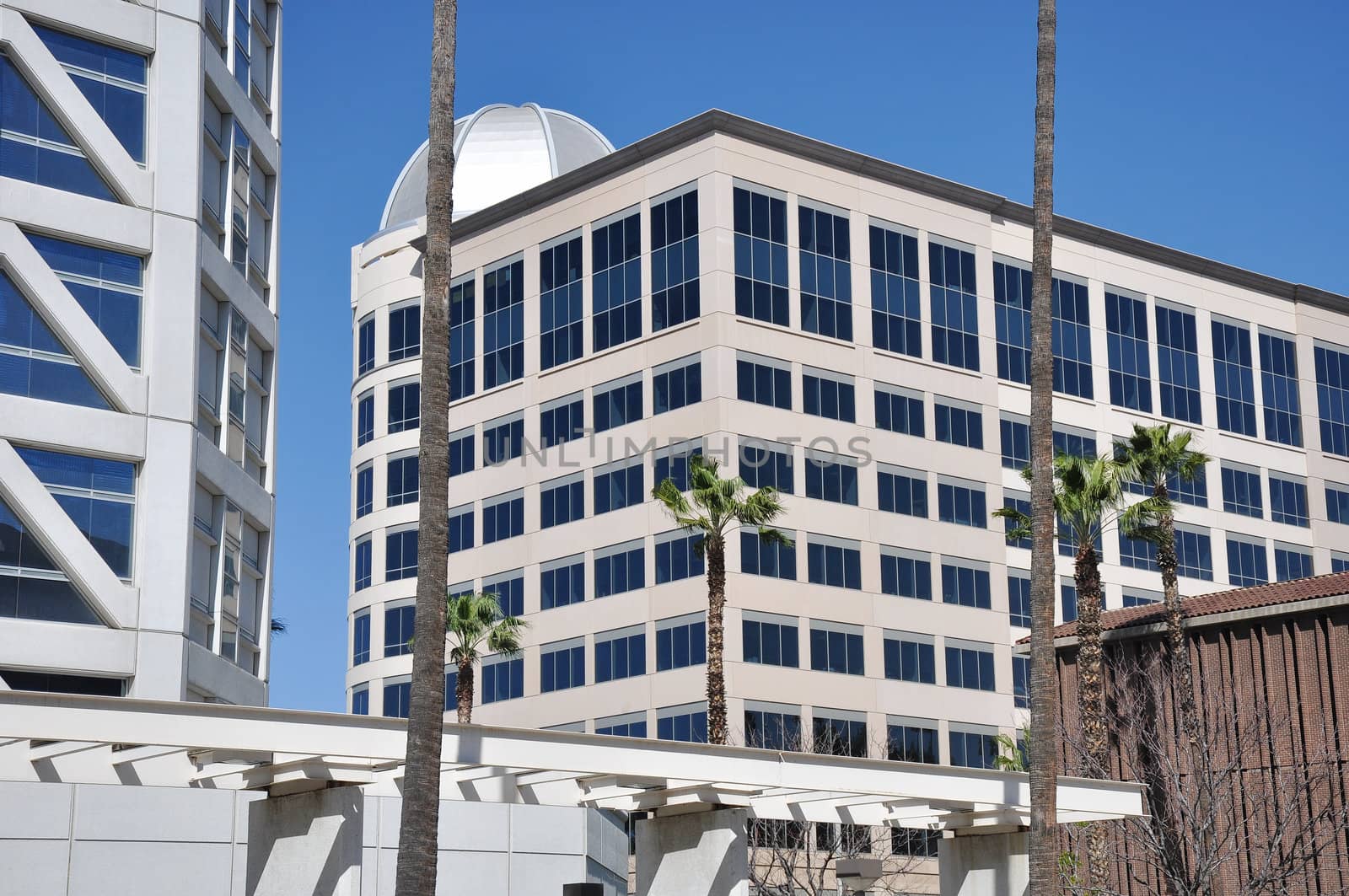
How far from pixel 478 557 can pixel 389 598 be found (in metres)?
7.49

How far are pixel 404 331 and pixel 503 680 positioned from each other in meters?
18.4

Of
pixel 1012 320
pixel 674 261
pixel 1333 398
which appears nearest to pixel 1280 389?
pixel 1333 398

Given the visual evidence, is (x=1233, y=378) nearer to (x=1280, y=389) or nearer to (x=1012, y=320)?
(x=1280, y=389)

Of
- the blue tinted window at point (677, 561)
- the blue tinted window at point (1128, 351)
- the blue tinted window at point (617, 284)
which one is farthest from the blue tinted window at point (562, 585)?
the blue tinted window at point (1128, 351)

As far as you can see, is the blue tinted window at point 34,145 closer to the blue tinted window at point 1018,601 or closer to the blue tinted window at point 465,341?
the blue tinted window at point 465,341

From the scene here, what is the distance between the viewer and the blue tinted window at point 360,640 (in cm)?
7619

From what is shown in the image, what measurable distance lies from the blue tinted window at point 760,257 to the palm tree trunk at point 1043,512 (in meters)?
36.9

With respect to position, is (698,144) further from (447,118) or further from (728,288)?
(447,118)

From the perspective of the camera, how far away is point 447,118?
22.0 m

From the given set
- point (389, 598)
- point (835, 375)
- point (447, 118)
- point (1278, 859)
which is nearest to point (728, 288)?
point (835, 375)

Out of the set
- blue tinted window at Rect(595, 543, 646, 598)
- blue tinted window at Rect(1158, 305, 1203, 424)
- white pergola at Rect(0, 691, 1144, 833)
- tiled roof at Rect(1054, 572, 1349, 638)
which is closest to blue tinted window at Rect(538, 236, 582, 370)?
blue tinted window at Rect(595, 543, 646, 598)

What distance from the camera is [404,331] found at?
257ft

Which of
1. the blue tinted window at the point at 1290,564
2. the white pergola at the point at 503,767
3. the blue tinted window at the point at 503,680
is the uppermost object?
the blue tinted window at the point at 1290,564

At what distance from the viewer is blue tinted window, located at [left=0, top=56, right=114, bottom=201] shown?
33.5 metres
